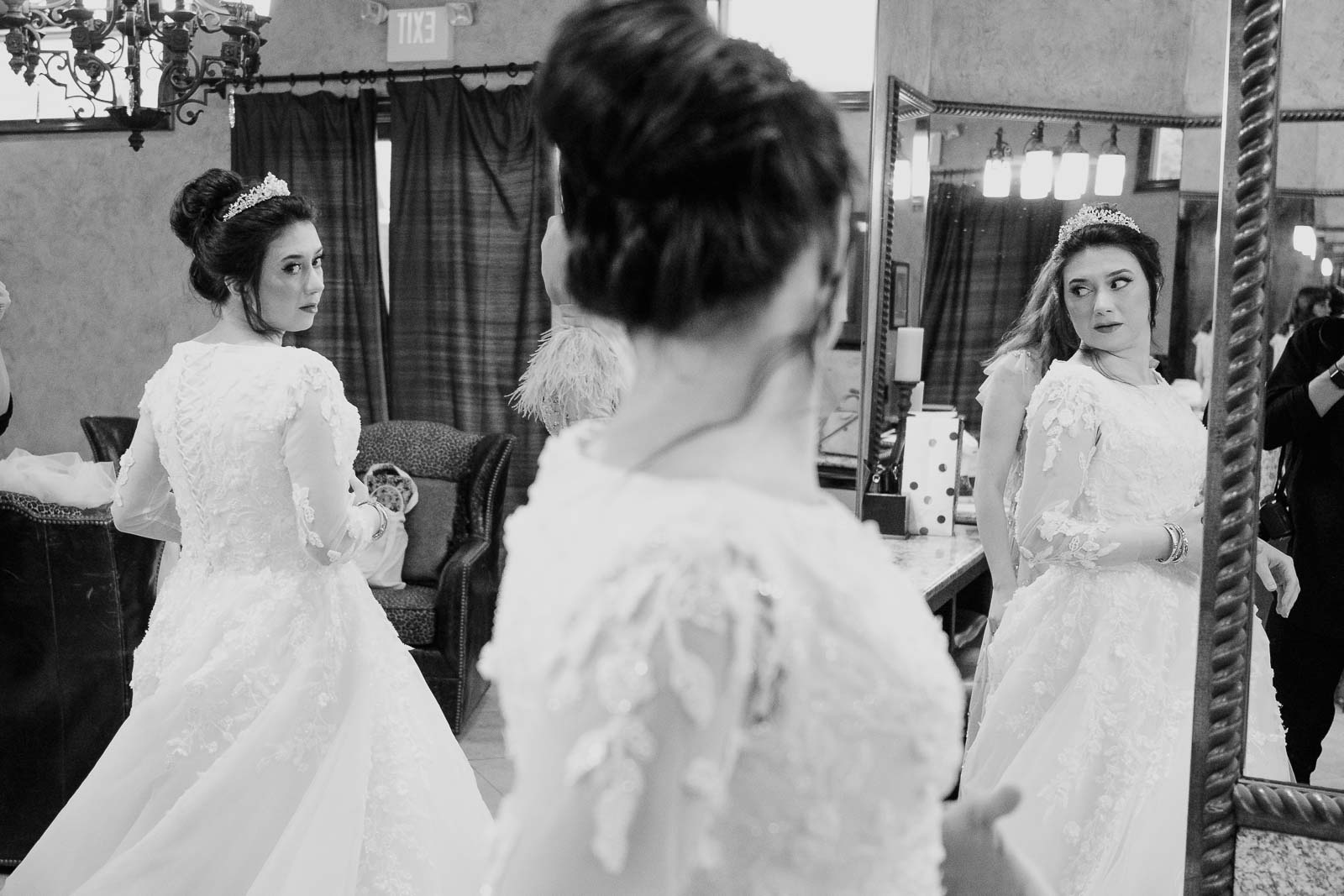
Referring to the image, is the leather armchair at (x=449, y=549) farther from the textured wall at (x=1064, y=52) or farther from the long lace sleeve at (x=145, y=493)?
the textured wall at (x=1064, y=52)

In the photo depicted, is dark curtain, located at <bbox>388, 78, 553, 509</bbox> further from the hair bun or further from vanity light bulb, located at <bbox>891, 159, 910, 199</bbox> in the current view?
vanity light bulb, located at <bbox>891, 159, 910, 199</bbox>

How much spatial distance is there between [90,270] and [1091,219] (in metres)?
5.70

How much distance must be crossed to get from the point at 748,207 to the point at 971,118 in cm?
131

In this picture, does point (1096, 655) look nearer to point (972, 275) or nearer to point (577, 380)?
point (972, 275)

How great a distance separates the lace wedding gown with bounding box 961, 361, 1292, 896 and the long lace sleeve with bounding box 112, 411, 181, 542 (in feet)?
5.37

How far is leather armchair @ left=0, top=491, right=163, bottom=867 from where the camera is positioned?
299 cm

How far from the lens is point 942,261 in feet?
6.57

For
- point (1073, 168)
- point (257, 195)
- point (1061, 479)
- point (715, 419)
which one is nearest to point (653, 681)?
point (715, 419)

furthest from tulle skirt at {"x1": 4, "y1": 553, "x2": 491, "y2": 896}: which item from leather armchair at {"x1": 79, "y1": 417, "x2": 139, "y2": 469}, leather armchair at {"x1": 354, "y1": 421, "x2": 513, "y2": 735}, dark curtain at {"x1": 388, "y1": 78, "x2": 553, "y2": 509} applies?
dark curtain at {"x1": 388, "y1": 78, "x2": 553, "y2": 509}

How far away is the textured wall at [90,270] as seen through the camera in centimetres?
607

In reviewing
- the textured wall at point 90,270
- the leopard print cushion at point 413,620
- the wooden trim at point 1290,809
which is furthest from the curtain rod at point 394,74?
the wooden trim at point 1290,809

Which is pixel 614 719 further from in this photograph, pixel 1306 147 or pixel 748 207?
pixel 1306 147

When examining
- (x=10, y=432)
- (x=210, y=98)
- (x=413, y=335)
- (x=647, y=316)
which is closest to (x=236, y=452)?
(x=647, y=316)

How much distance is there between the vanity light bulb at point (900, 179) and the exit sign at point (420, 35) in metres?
3.78
